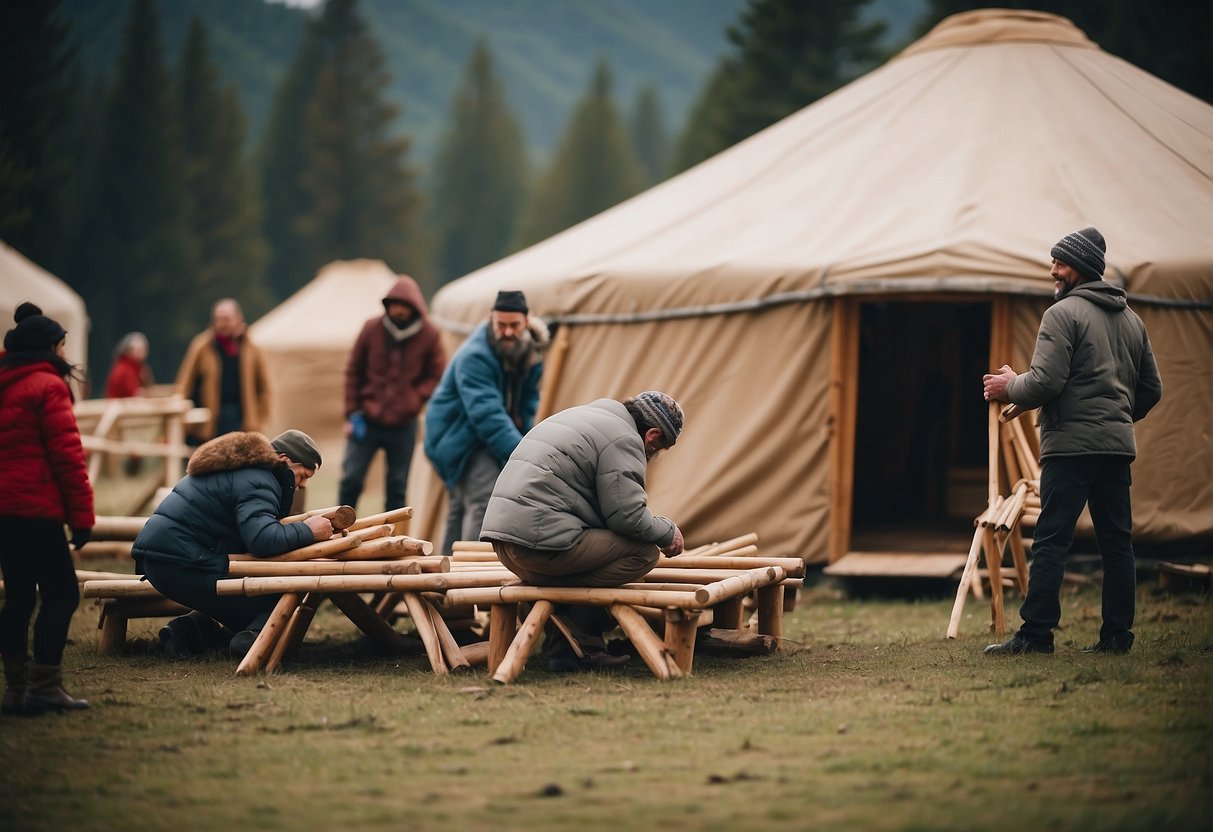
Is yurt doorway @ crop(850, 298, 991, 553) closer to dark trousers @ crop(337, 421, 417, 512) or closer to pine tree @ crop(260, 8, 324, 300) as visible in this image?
dark trousers @ crop(337, 421, 417, 512)

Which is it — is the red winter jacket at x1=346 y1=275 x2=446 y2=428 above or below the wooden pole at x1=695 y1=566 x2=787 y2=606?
above

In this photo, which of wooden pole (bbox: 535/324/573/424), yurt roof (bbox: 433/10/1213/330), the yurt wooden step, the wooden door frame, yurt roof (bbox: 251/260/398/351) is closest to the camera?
the yurt wooden step

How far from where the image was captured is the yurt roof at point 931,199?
8.10 meters

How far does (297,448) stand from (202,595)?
0.70 meters

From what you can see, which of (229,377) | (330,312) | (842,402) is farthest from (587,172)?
(842,402)

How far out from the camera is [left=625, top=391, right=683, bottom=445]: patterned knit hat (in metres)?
5.51

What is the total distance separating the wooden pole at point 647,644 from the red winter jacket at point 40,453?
6.36 ft

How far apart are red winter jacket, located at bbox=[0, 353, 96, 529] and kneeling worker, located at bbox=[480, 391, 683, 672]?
4.79ft

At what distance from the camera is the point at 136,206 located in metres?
35.2

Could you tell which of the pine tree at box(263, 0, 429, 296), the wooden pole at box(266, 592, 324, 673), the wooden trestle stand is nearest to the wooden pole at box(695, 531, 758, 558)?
the wooden trestle stand

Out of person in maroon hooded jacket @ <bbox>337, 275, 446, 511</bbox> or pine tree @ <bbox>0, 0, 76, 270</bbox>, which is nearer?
person in maroon hooded jacket @ <bbox>337, 275, 446, 511</bbox>

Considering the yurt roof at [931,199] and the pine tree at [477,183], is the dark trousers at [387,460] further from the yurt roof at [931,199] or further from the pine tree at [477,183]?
the pine tree at [477,183]

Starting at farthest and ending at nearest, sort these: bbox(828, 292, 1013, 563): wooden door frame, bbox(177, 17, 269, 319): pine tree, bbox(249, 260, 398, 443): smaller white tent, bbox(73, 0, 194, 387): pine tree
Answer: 1. bbox(177, 17, 269, 319): pine tree
2. bbox(73, 0, 194, 387): pine tree
3. bbox(249, 260, 398, 443): smaller white tent
4. bbox(828, 292, 1013, 563): wooden door frame

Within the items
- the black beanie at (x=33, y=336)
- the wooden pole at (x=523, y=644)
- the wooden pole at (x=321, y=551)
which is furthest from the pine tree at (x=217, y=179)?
the wooden pole at (x=523, y=644)
